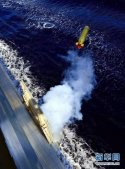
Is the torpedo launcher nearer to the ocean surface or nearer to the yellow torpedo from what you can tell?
the ocean surface

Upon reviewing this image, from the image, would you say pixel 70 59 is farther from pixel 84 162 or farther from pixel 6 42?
pixel 84 162

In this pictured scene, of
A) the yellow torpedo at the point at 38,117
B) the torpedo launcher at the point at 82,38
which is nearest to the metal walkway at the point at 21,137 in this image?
the yellow torpedo at the point at 38,117

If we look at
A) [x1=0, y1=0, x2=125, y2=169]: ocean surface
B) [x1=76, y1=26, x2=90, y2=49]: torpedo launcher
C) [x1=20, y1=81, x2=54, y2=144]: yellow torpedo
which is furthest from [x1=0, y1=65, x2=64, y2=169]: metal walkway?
[x1=76, y1=26, x2=90, y2=49]: torpedo launcher

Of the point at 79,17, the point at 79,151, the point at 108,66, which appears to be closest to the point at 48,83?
the point at 108,66

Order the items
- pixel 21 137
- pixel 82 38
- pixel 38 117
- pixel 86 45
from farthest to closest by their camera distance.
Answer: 1. pixel 86 45
2. pixel 82 38
3. pixel 38 117
4. pixel 21 137

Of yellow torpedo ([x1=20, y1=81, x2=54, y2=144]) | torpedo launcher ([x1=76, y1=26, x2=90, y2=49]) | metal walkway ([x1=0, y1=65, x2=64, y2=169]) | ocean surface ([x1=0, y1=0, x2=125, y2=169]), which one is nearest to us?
metal walkway ([x1=0, y1=65, x2=64, y2=169])

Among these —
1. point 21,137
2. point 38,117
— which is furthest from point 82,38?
point 21,137

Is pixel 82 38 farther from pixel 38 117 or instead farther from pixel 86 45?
pixel 38 117
